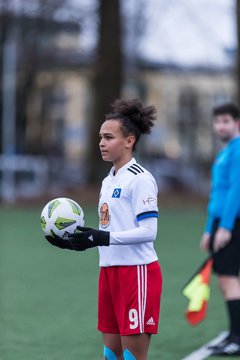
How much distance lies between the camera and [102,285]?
17.7 ft

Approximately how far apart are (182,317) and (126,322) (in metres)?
4.12

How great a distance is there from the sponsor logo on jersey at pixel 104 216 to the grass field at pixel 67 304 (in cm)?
220

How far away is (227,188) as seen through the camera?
757 centimetres

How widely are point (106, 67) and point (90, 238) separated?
25.1 m

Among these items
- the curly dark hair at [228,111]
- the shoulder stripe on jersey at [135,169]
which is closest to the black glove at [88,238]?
the shoulder stripe on jersey at [135,169]

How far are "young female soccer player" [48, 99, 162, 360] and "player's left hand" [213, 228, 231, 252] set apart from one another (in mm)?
2161

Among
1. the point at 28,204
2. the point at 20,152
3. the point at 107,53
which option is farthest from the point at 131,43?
the point at 28,204

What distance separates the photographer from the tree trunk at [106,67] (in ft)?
97.2

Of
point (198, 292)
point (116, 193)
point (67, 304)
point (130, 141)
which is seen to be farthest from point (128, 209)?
point (67, 304)

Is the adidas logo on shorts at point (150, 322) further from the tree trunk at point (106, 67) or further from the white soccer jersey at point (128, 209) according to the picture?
the tree trunk at point (106, 67)

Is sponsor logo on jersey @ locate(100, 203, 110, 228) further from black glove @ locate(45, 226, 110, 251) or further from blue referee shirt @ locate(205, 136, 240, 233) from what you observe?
blue referee shirt @ locate(205, 136, 240, 233)

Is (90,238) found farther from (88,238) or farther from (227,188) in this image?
(227,188)

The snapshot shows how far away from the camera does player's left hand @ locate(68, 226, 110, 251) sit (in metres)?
5.06

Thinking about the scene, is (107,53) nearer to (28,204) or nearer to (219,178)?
(28,204)
